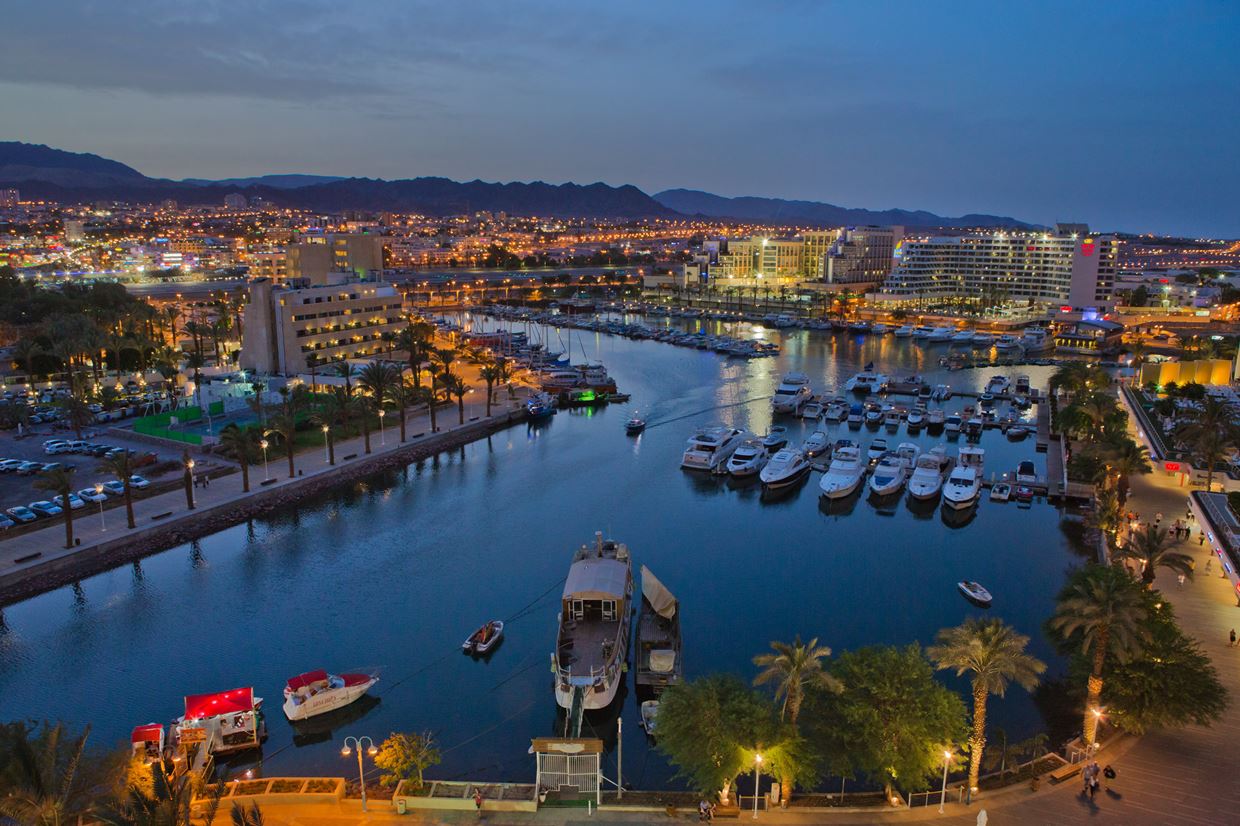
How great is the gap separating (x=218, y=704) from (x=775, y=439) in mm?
28028

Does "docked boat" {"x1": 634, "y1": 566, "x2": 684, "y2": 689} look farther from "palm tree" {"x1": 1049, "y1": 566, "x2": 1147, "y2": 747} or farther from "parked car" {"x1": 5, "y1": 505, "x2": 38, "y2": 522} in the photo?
"parked car" {"x1": 5, "y1": 505, "x2": 38, "y2": 522}

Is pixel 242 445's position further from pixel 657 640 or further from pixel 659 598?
pixel 657 640

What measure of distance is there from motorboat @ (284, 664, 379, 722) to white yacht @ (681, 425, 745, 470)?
19503 mm

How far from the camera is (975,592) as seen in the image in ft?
75.9

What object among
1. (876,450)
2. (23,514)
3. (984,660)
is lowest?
(876,450)

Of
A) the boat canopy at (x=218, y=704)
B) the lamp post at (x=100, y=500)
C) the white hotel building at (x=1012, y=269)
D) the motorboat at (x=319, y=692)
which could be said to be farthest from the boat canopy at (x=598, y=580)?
the white hotel building at (x=1012, y=269)

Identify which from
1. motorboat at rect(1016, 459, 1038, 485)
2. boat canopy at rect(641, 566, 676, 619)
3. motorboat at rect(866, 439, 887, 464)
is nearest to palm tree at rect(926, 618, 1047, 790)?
boat canopy at rect(641, 566, 676, 619)

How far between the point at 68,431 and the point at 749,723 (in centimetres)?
3790

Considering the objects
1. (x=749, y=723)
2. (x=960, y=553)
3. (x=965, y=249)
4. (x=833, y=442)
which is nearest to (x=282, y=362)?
(x=833, y=442)

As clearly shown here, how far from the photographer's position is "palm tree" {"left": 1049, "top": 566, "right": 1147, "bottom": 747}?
13.6m

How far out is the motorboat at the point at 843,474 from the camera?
103 feet

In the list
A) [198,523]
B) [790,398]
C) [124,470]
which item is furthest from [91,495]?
[790,398]

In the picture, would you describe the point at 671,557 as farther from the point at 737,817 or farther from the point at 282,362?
the point at 282,362

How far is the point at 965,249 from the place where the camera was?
343ft
